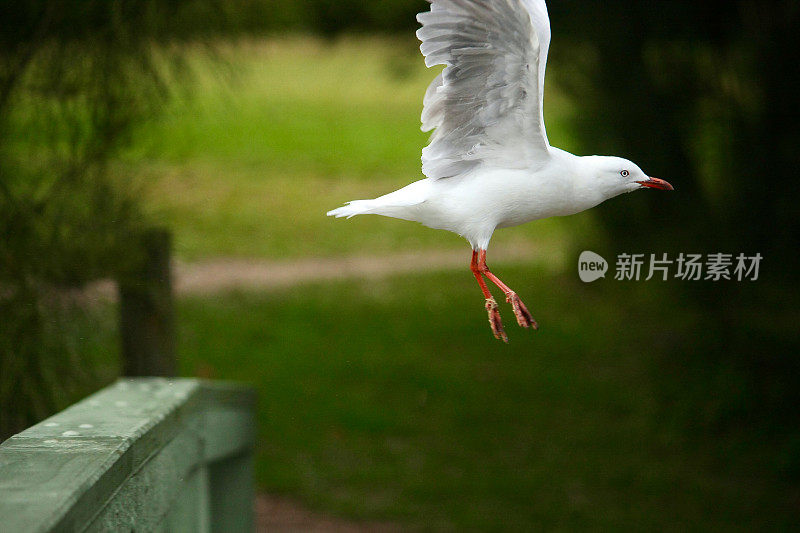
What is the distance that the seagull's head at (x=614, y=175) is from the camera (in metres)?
1.66

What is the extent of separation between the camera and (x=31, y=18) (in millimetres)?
3562

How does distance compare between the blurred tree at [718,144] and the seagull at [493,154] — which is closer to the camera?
the seagull at [493,154]

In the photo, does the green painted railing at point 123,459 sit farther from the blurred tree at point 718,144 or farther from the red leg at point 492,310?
the blurred tree at point 718,144

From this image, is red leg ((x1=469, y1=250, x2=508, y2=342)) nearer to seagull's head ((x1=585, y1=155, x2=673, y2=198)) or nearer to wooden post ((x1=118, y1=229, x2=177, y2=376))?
seagull's head ((x1=585, y1=155, x2=673, y2=198))

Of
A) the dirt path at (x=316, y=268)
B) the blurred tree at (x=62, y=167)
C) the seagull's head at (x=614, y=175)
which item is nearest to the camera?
the seagull's head at (x=614, y=175)

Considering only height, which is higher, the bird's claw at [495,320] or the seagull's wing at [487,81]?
the seagull's wing at [487,81]

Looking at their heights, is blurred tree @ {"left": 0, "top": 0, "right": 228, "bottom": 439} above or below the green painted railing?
above

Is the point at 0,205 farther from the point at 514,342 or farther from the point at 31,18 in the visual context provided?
the point at 514,342

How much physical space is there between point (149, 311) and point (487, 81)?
238cm

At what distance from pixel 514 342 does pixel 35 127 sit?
432 cm

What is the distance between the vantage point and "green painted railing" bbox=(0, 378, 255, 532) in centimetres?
147

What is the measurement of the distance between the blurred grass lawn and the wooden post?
1.15 ft

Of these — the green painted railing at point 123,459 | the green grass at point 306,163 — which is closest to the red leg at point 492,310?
the green painted railing at point 123,459

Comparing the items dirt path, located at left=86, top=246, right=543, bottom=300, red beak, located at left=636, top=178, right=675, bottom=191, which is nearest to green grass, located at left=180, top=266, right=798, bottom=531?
dirt path, located at left=86, top=246, right=543, bottom=300
